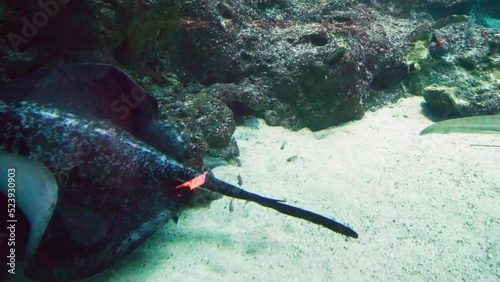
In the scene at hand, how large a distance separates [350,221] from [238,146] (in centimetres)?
170

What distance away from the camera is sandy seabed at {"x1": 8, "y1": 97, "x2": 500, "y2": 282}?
2320mm

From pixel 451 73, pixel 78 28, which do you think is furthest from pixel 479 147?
pixel 78 28

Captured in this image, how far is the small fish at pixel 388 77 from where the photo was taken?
17.6 ft

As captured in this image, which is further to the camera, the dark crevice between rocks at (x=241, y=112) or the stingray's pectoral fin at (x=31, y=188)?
the dark crevice between rocks at (x=241, y=112)

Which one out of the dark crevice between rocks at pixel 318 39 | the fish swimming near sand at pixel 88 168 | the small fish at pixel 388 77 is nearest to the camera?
the fish swimming near sand at pixel 88 168

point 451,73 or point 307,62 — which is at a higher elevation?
point 307,62

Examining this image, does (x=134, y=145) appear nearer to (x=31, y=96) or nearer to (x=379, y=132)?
(x=31, y=96)

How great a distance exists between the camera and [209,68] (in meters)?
4.34

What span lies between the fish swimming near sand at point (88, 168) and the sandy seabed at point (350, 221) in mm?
332

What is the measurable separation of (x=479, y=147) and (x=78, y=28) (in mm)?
4372

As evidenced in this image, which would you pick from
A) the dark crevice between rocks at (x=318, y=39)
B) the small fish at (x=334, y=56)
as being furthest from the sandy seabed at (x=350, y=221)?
the dark crevice between rocks at (x=318, y=39)

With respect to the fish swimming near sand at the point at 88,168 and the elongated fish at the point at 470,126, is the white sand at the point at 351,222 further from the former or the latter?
the fish swimming near sand at the point at 88,168

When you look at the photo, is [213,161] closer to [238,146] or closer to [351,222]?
[238,146]

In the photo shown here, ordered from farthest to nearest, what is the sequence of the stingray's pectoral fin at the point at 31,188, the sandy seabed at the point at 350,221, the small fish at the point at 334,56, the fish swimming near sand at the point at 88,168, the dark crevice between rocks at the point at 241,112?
the dark crevice between rocks at the point at 241,112, the small fish at the point at 334,56, the sandy seabed at the point at 350,221, the fish swimming near sand at the point at 88,168, the stingray's pectoral fin at the point at 31,188
